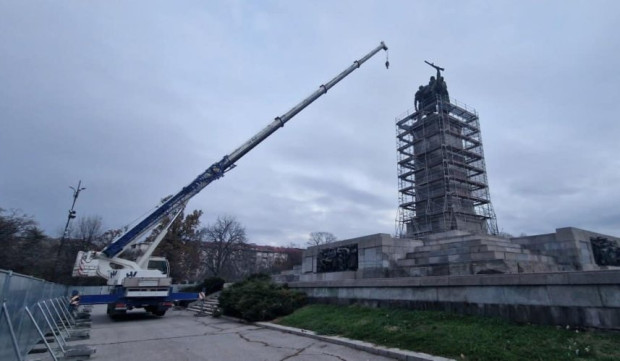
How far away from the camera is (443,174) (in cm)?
2784

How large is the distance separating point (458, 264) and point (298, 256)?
59291mm

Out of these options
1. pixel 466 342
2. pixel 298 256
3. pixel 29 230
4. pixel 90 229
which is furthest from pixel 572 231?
pixel 298 256

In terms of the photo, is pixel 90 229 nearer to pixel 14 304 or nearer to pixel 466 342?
pixel 14 304

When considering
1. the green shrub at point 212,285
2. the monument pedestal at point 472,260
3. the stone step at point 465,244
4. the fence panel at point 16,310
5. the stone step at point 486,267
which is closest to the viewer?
the fence panel at point 16,310

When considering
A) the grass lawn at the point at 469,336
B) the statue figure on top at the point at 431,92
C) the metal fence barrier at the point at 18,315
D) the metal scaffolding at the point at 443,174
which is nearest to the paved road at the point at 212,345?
the grass lawn at the point at 469,336

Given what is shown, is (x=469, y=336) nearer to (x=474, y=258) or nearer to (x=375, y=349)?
(x=375, y=349)

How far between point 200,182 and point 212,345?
37.1ft

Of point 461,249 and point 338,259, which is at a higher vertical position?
point 461,249

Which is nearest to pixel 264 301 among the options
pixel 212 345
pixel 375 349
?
pixel 212 345

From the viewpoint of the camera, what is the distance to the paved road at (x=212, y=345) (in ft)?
26.9

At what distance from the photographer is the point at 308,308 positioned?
13836mm

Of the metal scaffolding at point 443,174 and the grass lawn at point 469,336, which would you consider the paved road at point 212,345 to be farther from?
the metal scaffolding at point 443,174

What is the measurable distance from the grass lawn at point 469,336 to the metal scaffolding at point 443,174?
18.9m

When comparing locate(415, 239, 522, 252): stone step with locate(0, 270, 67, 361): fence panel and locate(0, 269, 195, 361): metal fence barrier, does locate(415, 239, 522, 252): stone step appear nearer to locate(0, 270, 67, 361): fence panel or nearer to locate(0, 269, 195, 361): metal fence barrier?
locate(0, 269, 195, 361): metal fence barrier
